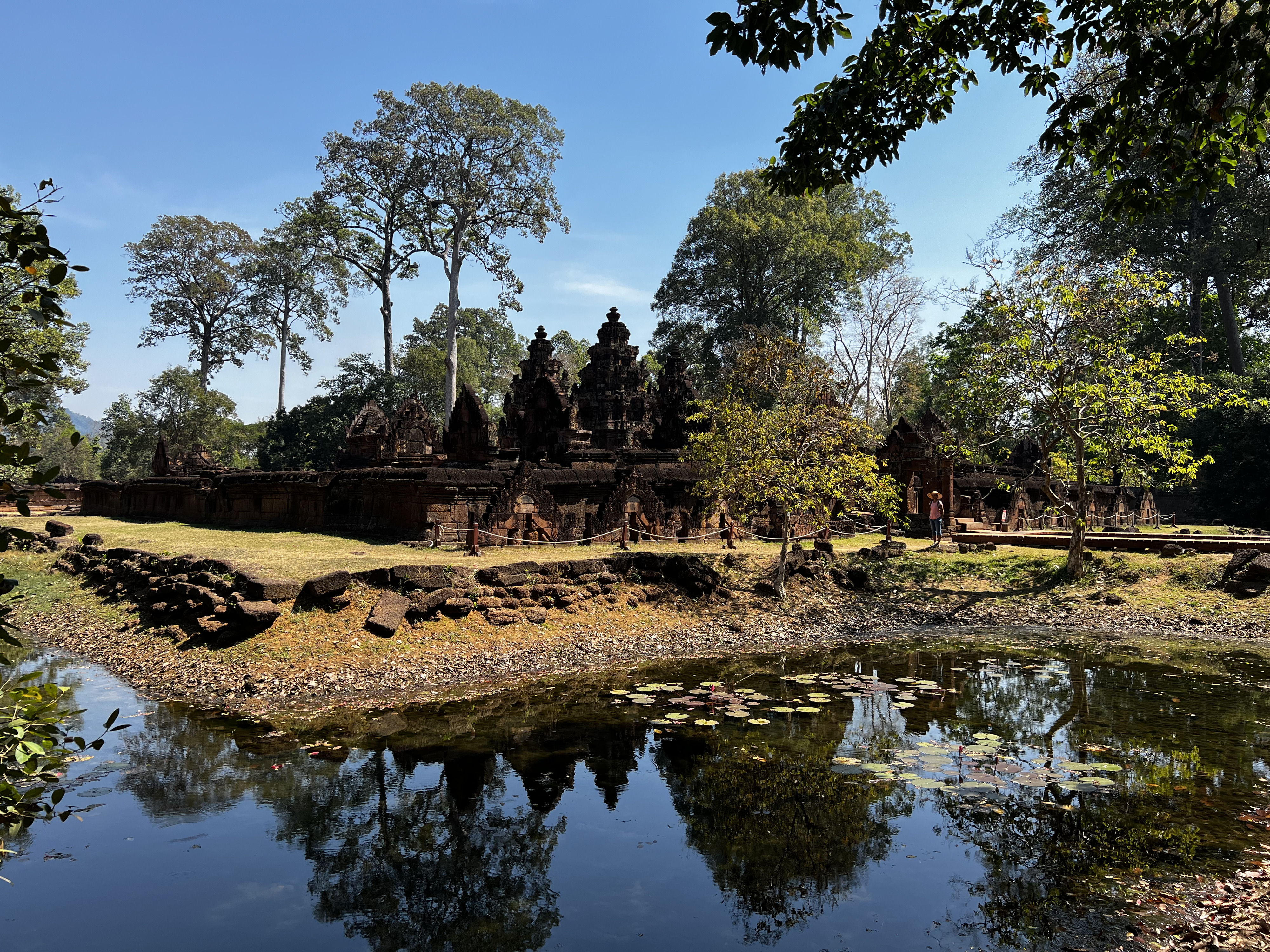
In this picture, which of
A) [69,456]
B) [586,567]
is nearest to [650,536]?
[586,567]

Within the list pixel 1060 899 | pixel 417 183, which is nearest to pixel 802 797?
pixel 1060 899

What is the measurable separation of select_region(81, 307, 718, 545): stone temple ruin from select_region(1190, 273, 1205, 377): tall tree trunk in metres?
22.0

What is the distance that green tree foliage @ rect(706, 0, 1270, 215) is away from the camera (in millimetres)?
5469

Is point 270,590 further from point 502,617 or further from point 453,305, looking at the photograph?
point 453,305

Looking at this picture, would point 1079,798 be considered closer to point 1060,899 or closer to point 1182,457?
point 1060,899

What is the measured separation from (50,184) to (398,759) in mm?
5785

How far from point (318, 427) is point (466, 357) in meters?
18.3

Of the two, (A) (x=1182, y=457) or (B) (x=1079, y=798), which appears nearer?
(B) (x=1079, y=798)

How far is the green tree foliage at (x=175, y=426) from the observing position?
149 ft

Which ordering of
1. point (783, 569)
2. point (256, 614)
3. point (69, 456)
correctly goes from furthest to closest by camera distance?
1. point (69, 456)
2. point (783, 569)
3. point (256, 614)

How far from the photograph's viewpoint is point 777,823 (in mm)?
5934

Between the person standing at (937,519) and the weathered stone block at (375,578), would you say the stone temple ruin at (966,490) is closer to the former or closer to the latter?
the person standing at (937,519)

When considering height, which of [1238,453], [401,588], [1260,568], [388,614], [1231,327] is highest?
[1231,327]

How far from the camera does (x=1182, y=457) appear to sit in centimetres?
1577
